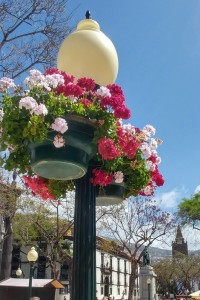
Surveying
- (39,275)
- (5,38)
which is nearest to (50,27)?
(5,38)

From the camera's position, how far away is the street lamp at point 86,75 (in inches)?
98.7

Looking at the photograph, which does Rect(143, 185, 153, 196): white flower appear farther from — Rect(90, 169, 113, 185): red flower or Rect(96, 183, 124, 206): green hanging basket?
Rect(90, 169, 113, 185): red flower

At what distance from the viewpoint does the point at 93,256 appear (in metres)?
2.59

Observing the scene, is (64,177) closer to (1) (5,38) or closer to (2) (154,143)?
(2) (154,143)

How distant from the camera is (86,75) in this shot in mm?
3129

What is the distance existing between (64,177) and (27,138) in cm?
38

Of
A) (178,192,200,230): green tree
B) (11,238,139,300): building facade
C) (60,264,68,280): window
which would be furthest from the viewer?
(60,264,68,280): window

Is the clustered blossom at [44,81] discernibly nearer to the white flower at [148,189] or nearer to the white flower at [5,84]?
the white flower at [5,84]

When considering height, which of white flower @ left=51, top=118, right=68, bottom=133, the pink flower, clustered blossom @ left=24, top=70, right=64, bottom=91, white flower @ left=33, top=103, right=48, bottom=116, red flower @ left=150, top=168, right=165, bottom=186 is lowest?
red flower @ left=150, top=168, right=165, bottom=186

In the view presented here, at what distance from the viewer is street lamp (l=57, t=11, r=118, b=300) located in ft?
8.22

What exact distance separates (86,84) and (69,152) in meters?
0.59

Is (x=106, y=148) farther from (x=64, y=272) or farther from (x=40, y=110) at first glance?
(x=64, y=272)

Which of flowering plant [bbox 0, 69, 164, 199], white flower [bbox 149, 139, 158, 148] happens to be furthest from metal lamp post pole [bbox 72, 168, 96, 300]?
white flower [bbox 149, 139, 158, 148]

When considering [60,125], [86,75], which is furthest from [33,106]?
[86,75]
